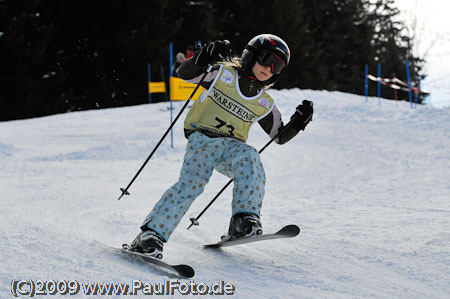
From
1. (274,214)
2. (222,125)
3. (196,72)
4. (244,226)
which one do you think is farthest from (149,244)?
(274,214)

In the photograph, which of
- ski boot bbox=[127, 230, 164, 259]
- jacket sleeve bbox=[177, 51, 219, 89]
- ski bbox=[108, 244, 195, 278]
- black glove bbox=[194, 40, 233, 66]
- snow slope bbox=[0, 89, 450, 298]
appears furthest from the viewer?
jacket sleeve bbox=[177, 51, 219, 89]

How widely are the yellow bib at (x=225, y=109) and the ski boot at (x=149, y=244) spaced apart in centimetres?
73

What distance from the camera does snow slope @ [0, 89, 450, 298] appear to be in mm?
2711

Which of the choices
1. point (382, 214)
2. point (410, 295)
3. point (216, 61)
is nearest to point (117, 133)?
point (382, 214)

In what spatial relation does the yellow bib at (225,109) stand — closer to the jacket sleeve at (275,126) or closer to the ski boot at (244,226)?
the jacket sleeve at (275,126)

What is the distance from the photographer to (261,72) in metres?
3.34

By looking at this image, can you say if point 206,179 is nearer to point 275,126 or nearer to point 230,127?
point 230,127

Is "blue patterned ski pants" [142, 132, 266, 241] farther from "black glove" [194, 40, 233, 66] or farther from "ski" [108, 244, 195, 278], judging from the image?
"black glove" [194, 40, 233, 66]

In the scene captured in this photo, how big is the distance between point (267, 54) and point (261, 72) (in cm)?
A: 11

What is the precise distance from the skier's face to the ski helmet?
0.02 m

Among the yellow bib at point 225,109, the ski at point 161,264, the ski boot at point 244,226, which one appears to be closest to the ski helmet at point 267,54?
the yellow bib at point 225,109

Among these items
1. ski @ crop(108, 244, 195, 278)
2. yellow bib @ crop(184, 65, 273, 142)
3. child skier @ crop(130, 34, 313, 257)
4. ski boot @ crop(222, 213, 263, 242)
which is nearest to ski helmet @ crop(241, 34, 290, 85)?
child skier @ crop(130, 34, 313, 257)

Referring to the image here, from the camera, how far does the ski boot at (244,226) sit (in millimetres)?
3029

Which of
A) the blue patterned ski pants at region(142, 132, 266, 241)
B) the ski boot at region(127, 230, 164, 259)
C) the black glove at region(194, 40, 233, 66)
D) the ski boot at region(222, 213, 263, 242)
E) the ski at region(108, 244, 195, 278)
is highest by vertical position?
the black glove at region(194, 40, 233, 66)
